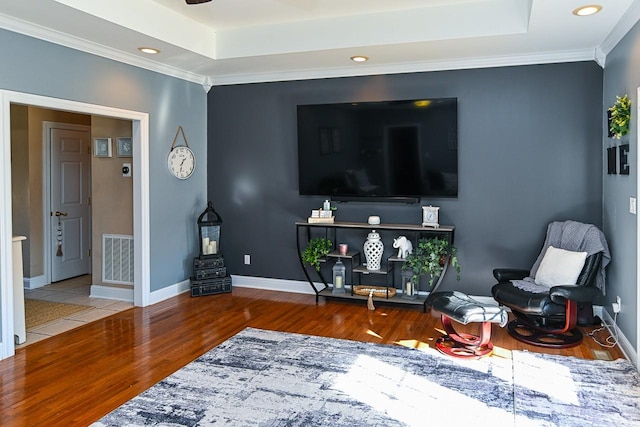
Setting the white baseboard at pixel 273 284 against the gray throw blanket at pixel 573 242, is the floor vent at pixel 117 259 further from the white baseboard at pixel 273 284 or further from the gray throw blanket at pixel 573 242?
the gray throw blanket at pixel 573 242

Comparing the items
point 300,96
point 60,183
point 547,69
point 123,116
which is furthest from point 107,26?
point 547,69

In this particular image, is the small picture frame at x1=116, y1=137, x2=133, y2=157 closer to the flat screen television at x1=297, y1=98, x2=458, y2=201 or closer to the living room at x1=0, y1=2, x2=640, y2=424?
the living room at x1=0, y1=2, x2=640, y2=424

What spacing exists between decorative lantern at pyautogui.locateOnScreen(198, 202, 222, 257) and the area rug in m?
1.30

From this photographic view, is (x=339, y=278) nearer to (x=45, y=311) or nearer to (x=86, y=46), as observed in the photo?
(x=45, y=311)

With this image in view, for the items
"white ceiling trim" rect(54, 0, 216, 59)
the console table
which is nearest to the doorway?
"white ceiling trim" rect(54, 0, 216, 59)

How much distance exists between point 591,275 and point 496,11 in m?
2.23

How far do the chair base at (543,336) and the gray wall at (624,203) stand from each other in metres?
0.35

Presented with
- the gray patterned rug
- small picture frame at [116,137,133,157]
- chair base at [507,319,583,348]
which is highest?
small picture frame at [116,137,133,157]

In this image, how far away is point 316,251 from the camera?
17.7ft

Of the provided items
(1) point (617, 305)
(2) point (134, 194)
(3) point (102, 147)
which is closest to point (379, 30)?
(2) point (134, 194)

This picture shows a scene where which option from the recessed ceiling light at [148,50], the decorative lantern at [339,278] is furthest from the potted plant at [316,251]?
the recessed ceiling light at [148,50]

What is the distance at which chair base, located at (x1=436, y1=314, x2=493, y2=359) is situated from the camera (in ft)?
12.6

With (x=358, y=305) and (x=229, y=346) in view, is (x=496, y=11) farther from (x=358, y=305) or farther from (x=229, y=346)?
(x=229, y=346)

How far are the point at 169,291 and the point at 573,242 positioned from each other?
3.95 metres
